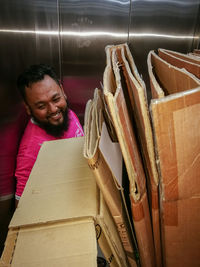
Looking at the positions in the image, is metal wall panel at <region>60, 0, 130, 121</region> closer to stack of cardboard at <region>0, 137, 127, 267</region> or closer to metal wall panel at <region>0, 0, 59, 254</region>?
metal wall panel at <region>0, 0, 59, 254</region>

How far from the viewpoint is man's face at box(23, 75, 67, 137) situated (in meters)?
1.22

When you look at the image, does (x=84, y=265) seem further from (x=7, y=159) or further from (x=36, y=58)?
(x=36, y=58)

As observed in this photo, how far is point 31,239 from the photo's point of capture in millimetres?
498

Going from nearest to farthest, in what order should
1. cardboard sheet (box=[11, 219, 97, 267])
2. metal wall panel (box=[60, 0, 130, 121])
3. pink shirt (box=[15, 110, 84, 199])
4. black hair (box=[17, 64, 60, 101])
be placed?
1. cardboard sheet (box=[11, 219, 97, 267])
2. pink shirt (box=[15, 110, 84, 199])
3. black hair (box=[17, 64, 60, 101])
4. metal wall panel (box=[60, 0, 130, 121])

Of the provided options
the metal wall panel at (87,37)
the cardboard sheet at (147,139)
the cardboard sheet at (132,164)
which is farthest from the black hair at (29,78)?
the cardboard sheet at (147,139)

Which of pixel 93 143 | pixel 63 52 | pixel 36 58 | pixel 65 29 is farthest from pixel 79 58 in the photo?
pixel 93 143

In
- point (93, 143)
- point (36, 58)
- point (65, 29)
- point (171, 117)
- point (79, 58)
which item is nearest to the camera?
point (171, 117)

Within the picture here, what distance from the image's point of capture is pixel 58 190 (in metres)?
0.61

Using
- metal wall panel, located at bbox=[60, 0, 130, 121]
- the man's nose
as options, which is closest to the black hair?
the man's nose

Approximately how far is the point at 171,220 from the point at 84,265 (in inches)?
9.7

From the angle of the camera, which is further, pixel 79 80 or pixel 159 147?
pixel 79 80

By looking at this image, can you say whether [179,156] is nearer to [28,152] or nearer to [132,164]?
[132,164]

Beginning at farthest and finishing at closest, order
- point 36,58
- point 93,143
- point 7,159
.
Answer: point 36,58, point 7,159, point 93,143

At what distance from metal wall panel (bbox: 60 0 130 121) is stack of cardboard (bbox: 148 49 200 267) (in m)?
1.42
